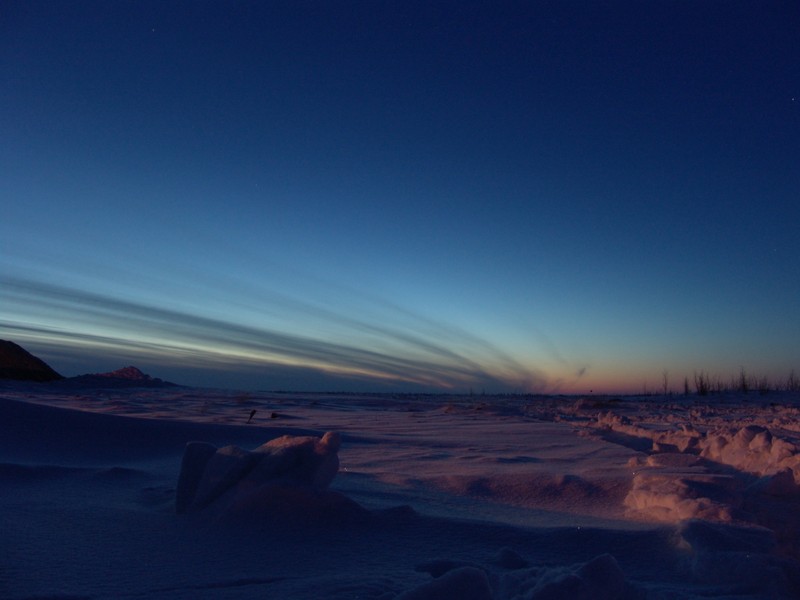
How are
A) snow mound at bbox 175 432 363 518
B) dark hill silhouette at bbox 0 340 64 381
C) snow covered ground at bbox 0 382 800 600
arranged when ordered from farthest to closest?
dark hill silhouette at bbox 0 340 64 381 < snow mound at bbox 175 432 363 518 < snow covered ground at bbox 0 382 800 600

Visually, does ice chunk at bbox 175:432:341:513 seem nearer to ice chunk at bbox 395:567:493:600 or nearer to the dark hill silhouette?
ice chunk at bbox 395:567:493:600

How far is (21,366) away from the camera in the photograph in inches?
577

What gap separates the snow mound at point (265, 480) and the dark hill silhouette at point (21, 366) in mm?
14330

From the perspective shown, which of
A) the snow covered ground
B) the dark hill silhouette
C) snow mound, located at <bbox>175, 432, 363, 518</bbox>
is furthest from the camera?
the dark hill silhouette

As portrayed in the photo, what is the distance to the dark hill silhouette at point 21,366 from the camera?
45.7 ft

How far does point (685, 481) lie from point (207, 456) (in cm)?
178

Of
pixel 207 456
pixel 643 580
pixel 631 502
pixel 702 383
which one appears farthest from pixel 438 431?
pixel 702 383

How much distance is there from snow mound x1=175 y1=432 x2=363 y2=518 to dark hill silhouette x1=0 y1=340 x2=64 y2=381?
14330mm

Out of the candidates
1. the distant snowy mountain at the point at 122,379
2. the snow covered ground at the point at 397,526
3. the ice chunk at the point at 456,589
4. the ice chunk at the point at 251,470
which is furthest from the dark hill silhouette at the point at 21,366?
the ice chunk at the point at 456,589

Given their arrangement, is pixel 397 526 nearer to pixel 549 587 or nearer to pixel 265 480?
pixel 265 480

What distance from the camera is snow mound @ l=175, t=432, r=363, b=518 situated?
176cm

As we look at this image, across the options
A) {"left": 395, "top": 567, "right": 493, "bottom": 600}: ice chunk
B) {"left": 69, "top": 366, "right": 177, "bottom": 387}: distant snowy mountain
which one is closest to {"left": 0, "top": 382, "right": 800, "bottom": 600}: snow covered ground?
{"left": 395, "top": 567, "right": 493, "bottom": 600}: ice chunk

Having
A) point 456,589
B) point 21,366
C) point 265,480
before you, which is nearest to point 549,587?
point 456,589

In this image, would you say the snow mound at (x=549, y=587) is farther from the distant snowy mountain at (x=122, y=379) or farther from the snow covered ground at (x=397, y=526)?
the distant snowy mountain at (x=122, y=379)
